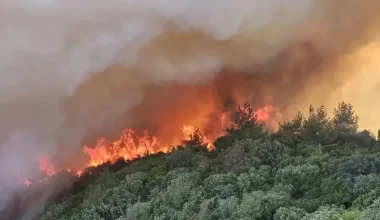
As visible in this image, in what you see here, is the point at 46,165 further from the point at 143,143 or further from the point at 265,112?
the point at 265,112

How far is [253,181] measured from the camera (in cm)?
1116

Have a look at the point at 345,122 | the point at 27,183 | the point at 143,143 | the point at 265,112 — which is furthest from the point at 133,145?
the point at 345,122

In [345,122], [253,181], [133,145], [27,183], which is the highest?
[133,145]

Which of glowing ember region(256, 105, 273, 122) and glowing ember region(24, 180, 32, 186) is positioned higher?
glowing ember region(256, 105, 273, 122)

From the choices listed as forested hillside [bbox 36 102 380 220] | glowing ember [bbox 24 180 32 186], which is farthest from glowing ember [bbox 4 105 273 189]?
forested hillside [bbox 36 102 380 220]

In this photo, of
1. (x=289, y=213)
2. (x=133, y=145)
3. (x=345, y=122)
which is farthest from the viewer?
(x=133, y=145)

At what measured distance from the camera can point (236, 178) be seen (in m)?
11.5

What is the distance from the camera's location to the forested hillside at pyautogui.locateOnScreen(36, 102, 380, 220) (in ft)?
32.0

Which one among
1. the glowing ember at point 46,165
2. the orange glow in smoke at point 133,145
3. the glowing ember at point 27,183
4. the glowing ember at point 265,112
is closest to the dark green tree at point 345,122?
the orange glow in smoke at point 133,145

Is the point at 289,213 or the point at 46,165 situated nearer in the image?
the point at 289,213

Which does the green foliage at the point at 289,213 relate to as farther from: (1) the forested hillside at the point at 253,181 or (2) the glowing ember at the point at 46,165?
(2) the glowing ember at the point at 46,165

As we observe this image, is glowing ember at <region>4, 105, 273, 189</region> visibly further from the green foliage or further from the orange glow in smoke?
the green foliage

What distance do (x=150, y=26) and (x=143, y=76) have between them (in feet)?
12.0

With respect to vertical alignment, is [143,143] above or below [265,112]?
below
